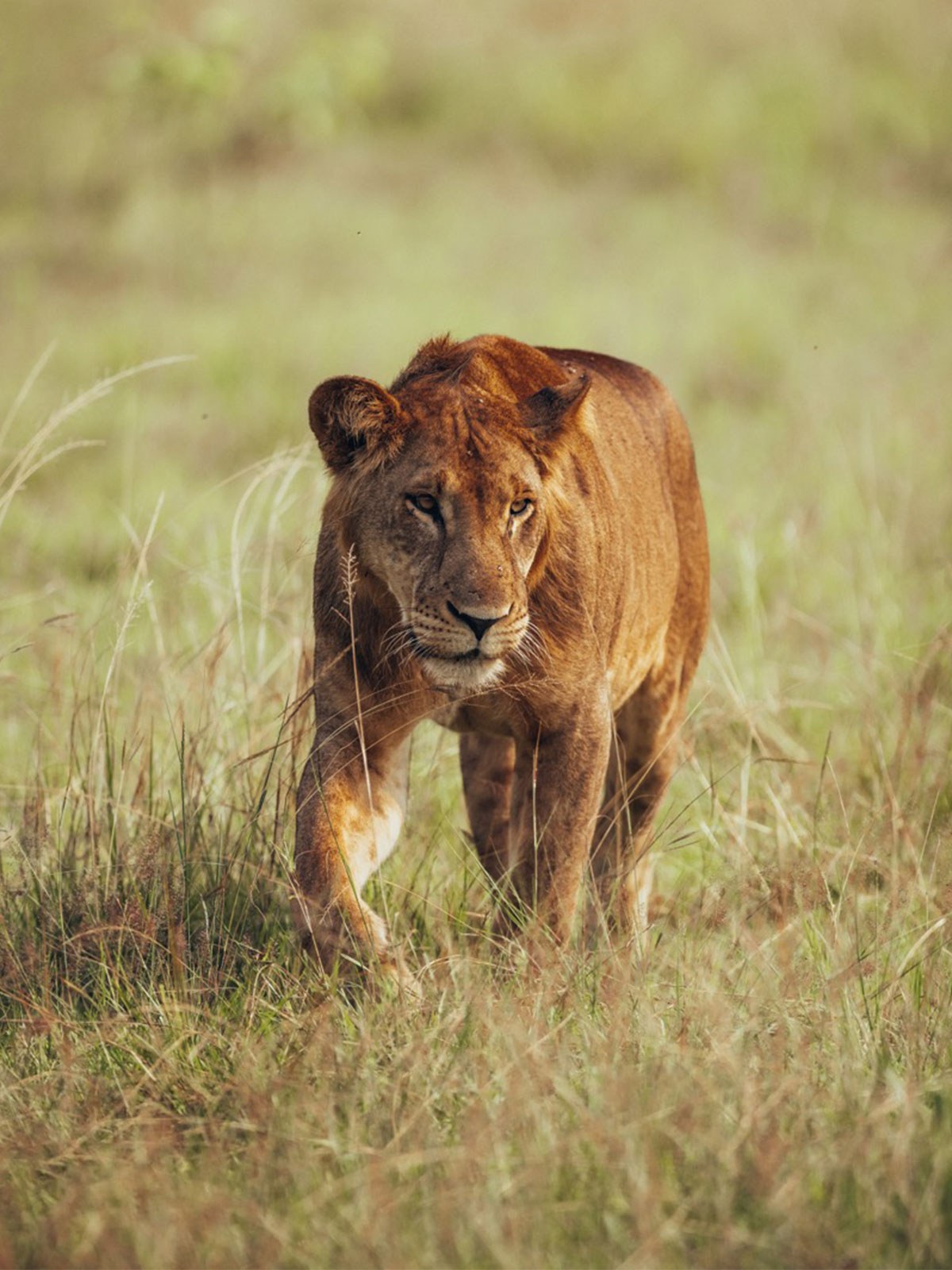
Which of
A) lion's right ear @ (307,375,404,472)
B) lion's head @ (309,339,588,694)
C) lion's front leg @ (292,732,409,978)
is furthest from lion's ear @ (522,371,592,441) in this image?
lion's front leg @ (292,732,409,978)

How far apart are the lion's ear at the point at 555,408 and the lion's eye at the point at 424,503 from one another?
32 cm

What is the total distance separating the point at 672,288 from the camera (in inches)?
516

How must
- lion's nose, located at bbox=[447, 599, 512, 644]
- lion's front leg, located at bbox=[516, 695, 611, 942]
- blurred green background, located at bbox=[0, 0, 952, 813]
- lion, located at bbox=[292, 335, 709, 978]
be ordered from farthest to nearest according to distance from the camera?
blurred green background, located at bbox=[0, 0, 952, 813] < lion's front leg, located at bbox=[516, 695, 611, 942] < lion, located at bbox=[292, 335, 709, 978] < lion's nose, located at bbox=[447, 599, 512, 644]

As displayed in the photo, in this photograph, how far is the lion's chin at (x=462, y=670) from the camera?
3414 millimetres

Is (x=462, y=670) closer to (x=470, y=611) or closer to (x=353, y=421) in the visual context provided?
(x=470, y=611)

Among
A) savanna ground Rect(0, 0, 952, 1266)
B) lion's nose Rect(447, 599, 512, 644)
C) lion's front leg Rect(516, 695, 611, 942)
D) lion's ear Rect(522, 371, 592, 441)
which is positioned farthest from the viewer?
lion's front leg Rect(516, 695, 611, 942)

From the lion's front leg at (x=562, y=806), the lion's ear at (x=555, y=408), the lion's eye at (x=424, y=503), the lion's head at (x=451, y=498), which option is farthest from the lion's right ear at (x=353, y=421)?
the lion's front leg at (x=562, y=806)

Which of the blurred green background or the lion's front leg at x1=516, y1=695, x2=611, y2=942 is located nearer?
the lion's front leg at x1=516, y1=695, x2=611, y2=942

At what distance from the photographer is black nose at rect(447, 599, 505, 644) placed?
10.9 ft

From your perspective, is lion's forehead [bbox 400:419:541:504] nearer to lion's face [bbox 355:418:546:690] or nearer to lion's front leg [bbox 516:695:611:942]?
lion's face [bbox 355:418:546:690]

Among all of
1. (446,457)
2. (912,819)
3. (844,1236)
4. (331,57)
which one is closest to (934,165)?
(331,57)

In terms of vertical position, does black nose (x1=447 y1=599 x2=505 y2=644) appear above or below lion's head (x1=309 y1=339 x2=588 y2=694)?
below

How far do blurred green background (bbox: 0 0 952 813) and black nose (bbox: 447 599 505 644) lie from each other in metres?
0.80

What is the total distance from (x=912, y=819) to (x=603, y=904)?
2.79 ft
